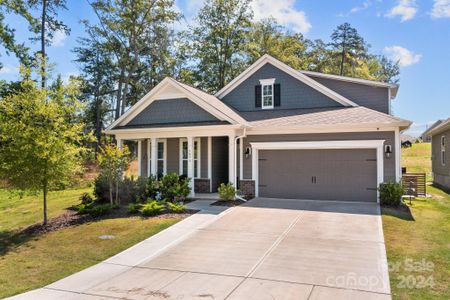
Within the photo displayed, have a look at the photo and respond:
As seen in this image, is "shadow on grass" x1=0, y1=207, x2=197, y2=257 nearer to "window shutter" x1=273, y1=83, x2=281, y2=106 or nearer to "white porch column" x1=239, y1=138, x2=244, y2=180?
A: "white porch column" x1=239, y1=138, x2=244, y2=180

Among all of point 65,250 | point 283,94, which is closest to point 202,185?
point 283,94

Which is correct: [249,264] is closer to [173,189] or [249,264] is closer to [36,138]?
[173,189]

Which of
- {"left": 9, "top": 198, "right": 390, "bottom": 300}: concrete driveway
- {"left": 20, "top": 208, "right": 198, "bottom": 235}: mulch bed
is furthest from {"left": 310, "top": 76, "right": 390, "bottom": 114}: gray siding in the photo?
{"left": 20, "top": 208, "right": 198, "bottom": 235}: mulch bed

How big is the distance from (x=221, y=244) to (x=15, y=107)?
769 centimetres

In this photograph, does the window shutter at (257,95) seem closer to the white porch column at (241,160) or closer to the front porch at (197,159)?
the front porch at (197,159)

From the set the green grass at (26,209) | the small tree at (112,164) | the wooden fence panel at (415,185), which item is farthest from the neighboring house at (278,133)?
the green grass at (26,209)

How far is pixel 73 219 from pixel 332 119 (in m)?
10.6

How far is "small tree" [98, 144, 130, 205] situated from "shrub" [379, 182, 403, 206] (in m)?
9.80

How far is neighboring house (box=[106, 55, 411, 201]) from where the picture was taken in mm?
13312

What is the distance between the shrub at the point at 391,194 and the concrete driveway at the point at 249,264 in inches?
76.1

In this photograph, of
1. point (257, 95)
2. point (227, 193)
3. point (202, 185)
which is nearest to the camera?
point (227, 193)

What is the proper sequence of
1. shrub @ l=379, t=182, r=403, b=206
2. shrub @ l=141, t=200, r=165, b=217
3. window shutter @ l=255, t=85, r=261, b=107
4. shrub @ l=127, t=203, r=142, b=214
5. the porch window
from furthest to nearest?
window shutter @ l=255, t=85, r=261, b=107 → the porch window → shrub @ l=379, t=182, r=403, b=206 → shrub @ l=127, t=203, r=142, b=214 → shrub @ l=141, t=200, r=165, b=217

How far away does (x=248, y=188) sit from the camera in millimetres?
14852

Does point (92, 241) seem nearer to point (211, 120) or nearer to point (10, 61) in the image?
point (211, 120)
